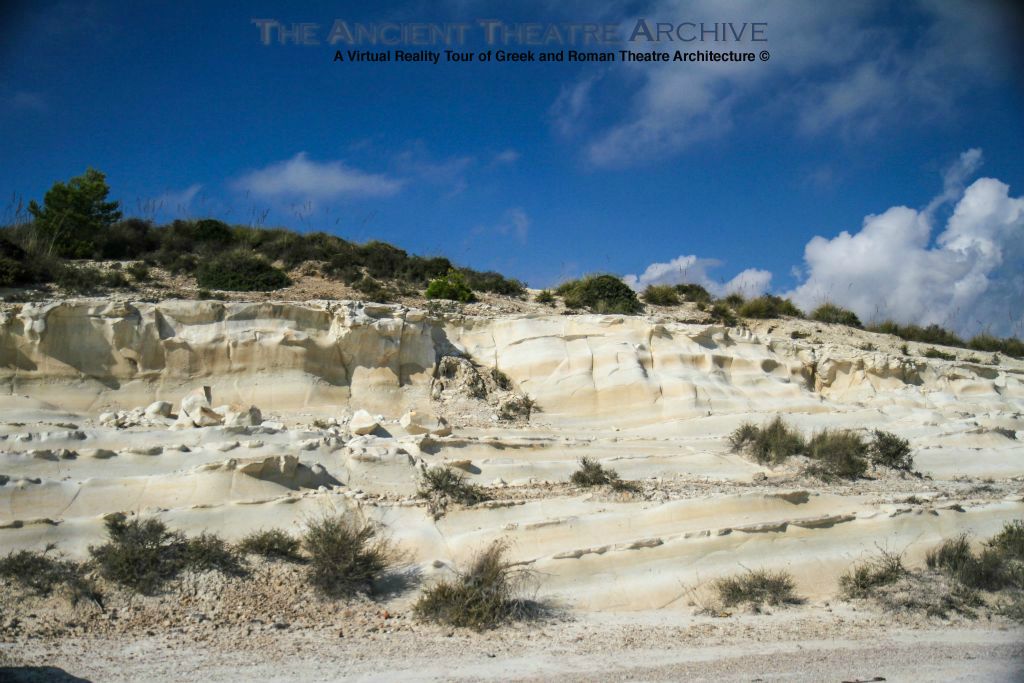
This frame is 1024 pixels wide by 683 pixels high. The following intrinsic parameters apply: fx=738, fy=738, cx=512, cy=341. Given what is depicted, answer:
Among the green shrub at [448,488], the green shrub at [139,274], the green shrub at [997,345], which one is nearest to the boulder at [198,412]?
the green shrub at [448,488]

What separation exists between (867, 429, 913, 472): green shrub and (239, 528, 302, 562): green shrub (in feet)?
31.2

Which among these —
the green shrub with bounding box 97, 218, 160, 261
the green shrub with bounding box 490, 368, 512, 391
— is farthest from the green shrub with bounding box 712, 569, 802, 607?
the green shrub with bounding box 97, 218, 160, 261

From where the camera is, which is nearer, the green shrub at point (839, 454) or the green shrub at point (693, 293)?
the green shrub at point (839, 454)

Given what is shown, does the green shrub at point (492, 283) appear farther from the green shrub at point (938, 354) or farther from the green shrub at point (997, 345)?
the green shrub at point (997, 345)

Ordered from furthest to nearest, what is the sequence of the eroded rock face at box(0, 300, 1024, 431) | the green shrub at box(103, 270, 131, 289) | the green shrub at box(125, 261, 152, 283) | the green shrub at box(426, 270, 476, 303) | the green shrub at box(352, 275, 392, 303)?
the green shrub at box(426, 270, 476, 303)
the green shrub at box(352, 275, 392, 303)
the green shrub at box(125, 261, 152, 283)
the green shrub at box(103, 270, 131, 289)
the eroded rock face at box(0, 300, 1024, 431)

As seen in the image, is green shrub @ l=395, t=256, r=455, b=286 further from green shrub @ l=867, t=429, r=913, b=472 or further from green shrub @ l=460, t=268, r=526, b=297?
green shrub @ l=867, t=429, r=913, b=472

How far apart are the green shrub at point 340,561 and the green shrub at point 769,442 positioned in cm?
693

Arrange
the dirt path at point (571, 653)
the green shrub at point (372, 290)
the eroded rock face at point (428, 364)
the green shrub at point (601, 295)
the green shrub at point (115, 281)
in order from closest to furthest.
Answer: the dirt path at point (571, 653) → the eroded rock face at point (428, 364) → the green shrub at point (115, 281) → the green shrub at point (372, 290) → the green shrub at point (601, 295)

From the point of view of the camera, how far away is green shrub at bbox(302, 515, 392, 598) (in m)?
7.25

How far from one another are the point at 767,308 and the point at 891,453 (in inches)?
445

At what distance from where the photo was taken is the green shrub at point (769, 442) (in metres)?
12.0

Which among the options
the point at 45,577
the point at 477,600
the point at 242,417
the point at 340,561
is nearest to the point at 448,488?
the point at 340,561

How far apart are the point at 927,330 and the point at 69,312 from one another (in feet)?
81.6

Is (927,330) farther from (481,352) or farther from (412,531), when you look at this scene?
(412,531)
